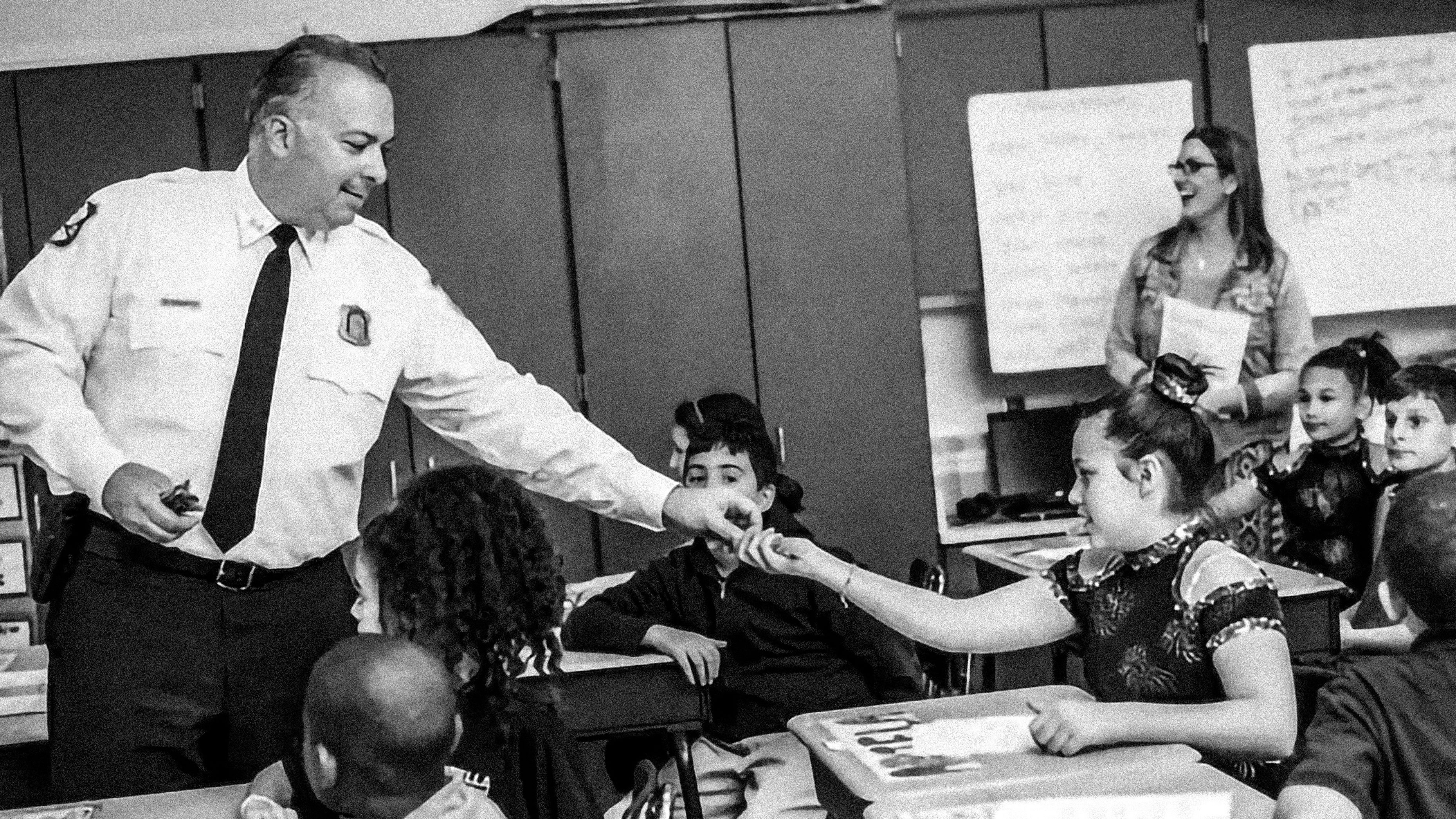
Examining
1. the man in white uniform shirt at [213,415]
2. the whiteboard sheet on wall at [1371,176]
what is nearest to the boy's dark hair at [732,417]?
the man in white uniform shirt at [213,415]

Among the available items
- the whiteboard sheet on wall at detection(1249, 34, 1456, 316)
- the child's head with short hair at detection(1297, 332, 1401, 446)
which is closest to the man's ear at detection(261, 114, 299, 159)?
the child's head with short hair at detection(1297, 332, 1401, 446)

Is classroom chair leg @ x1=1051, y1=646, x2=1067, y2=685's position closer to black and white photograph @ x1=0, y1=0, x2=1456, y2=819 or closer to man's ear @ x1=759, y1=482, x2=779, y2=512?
black and white photograph @ x1=0, y1=0, x2=1456, y2=819

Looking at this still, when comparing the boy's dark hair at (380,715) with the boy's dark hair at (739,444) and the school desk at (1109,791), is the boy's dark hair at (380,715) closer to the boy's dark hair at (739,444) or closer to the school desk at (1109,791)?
the school desk at (1109,791)

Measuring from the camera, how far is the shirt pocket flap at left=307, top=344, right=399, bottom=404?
7.66 feet

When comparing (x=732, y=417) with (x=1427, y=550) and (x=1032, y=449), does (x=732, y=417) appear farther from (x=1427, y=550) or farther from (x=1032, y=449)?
(x=1427, y=550)

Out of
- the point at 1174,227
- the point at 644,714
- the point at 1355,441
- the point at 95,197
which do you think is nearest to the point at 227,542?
the point at 95,197

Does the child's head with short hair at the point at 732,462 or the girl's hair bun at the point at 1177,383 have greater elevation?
the girl's hair bun at the point at 1177,383

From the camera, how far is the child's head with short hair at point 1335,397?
12.7ft

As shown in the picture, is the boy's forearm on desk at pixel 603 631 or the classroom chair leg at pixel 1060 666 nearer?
the boy's forearm on desk at pixel 603 631

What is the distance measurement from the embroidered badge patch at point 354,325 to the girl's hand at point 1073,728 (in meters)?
1.16

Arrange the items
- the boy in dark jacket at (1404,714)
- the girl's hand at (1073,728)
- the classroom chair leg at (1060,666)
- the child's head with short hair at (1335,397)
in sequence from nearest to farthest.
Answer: the boy in dark jacket at (1404,714) < the girl's hand at (1073,728) < the classroom chair leg at (1060,666) < the child's head with short hair at (1335,397)

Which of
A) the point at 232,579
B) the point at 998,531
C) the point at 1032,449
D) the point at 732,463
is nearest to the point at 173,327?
the point at 232,579

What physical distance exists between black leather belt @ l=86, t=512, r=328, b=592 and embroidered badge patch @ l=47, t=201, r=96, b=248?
1.29ft

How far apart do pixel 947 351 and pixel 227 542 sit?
3.32 meters
